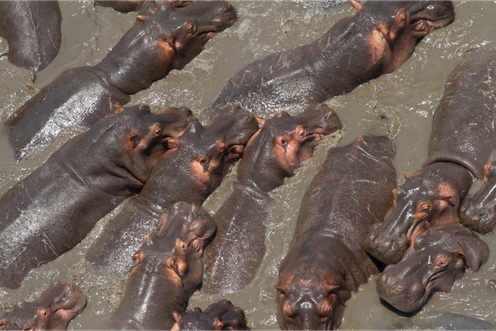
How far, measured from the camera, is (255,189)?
18.8ft

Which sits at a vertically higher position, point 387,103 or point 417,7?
point 417,7

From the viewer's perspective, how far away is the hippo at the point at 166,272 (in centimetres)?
495

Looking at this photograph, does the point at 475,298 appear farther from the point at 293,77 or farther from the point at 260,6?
the point at 260,6

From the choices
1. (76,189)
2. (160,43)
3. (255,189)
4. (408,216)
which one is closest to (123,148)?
(76,189)

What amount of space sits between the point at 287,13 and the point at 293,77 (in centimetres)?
114

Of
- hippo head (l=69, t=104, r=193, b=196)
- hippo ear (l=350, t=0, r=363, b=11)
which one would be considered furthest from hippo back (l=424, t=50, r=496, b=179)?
hippo head (l=69, t=104, r=193, b=196)

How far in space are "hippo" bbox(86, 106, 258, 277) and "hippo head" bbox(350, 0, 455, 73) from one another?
163 cm

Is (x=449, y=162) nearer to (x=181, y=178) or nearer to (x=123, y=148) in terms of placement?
(x=181, y=178)

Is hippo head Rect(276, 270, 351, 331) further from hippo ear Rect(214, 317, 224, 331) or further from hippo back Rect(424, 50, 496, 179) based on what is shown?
hippo back Rect(424, 50, 496, 179)

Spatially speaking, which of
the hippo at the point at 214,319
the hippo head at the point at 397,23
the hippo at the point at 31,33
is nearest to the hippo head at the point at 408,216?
the hippo at the point at 214,319

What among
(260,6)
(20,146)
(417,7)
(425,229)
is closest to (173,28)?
(260,6)

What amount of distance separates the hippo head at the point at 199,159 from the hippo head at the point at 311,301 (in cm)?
155

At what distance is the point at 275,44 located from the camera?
6.83 metres

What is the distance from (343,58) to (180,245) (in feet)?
9.17
